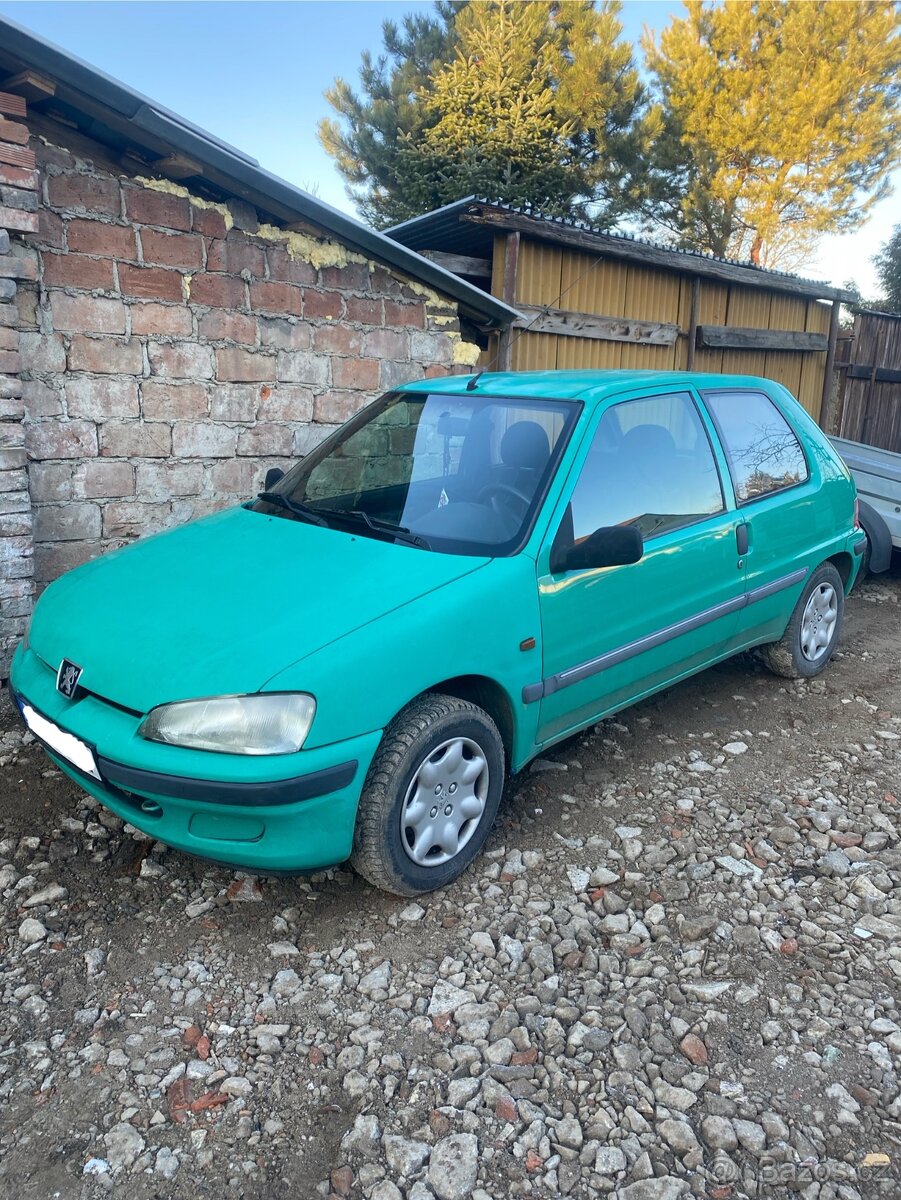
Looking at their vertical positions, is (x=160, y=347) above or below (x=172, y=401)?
above

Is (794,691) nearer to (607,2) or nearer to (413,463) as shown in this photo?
(413,463)

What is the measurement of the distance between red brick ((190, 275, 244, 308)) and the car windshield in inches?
67.6

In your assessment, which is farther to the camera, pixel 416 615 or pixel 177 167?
pixel 177 167

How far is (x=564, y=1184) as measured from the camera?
2.03m

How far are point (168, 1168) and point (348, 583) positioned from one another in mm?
1736

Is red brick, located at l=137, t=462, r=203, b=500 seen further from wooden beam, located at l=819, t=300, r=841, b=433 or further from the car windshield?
wooden beam, located at l=819, t=300, r=841, b=433

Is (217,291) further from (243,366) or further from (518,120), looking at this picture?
(518,120)

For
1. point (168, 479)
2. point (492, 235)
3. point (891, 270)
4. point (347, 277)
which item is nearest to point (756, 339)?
point (492, 235)

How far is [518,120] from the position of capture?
63.7ft

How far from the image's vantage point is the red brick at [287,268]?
5.55 metres

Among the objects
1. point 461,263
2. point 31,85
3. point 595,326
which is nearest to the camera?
point 31,85

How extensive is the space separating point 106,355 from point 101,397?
239mm

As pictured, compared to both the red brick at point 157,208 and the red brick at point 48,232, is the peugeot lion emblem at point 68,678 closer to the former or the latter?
the red brick at point 48,232

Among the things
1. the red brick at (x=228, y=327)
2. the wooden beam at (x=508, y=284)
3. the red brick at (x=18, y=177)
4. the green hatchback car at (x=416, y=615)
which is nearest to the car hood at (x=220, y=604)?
the green hatchback car at (x=416, y=615)
